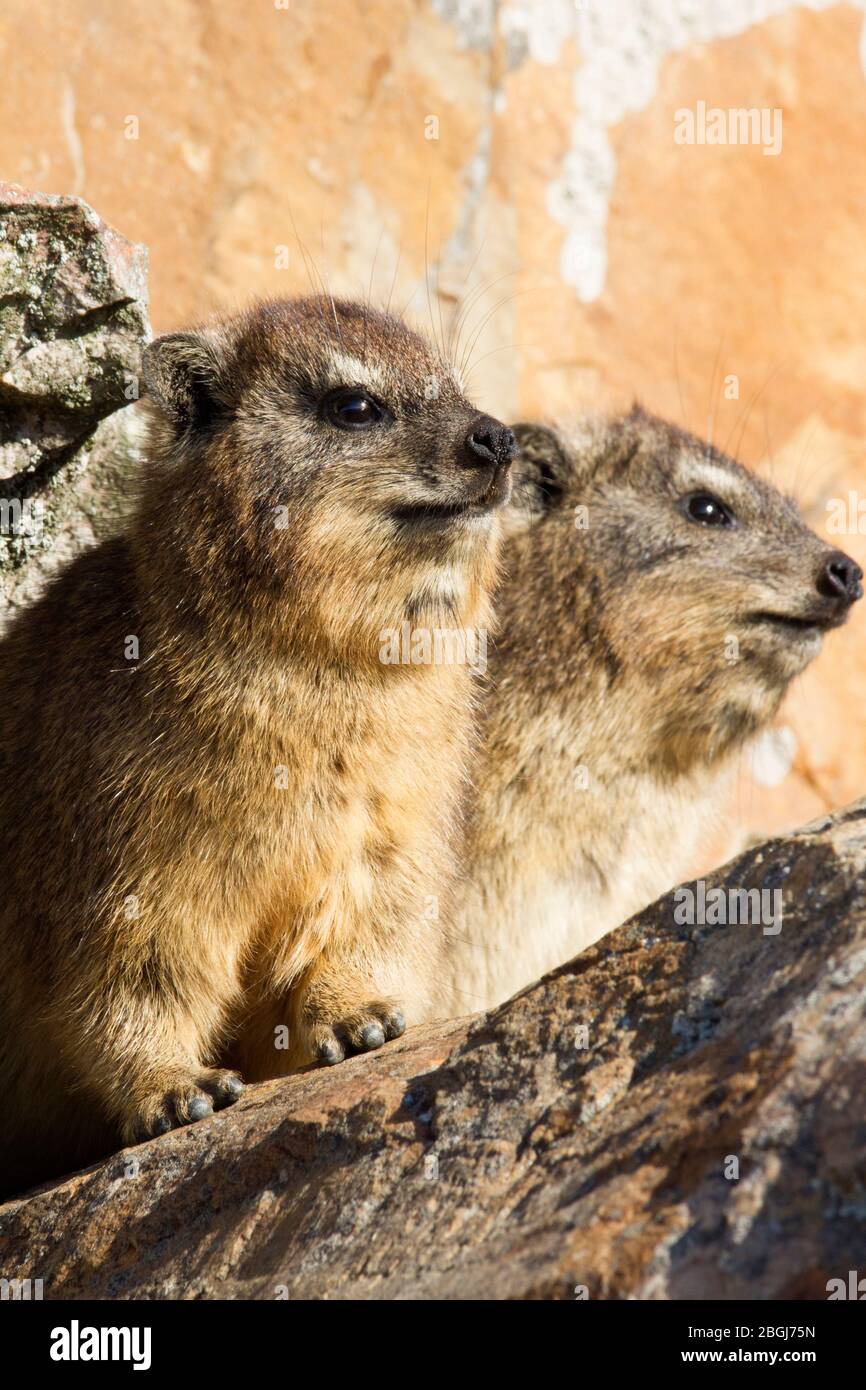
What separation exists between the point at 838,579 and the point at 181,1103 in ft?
12.9

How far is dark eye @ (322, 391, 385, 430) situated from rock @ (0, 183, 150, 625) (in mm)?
1005

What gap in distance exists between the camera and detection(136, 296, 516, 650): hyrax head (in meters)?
5.43

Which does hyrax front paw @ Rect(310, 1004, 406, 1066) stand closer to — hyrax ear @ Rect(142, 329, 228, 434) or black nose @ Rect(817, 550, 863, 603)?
hyrax ear @ Rect(142, 329, 228, 434)

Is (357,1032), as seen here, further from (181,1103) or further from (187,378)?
(187,378)

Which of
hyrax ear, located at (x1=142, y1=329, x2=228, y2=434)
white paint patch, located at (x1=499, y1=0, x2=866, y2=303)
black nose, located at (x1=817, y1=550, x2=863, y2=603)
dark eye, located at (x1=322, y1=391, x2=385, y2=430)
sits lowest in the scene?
black nose, located at (x1=817, y1=550, x2=863, y2=603)

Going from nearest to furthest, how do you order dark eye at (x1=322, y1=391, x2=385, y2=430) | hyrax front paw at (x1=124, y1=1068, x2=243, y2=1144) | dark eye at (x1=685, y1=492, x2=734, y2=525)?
hyrax front paw at (x1=124, y1=1068, x2=243, y2=1144), dark eye at (x1=322, y1=391, x2=385, y2=430), dark eye at (x1=685, y1=492, x2=734, y2=525)

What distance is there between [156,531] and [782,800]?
5.38 metres

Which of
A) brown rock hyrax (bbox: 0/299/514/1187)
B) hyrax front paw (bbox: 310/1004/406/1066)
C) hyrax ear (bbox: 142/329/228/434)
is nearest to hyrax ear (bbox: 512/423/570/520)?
brown rock hyrax (bbox: 0/299/514/1187)

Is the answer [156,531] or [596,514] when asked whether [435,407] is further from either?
[596,514]

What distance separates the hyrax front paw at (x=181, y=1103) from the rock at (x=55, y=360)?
251cm

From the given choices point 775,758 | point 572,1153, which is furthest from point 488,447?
point 775,758

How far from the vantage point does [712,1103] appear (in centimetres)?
335

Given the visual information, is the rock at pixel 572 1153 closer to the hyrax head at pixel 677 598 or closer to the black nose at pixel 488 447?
the black nose at pixel 488 447
